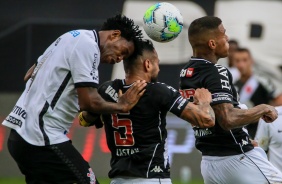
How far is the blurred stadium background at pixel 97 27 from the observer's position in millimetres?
13938

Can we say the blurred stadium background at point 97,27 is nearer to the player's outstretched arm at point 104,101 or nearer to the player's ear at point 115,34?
the player's ear at point 115,34

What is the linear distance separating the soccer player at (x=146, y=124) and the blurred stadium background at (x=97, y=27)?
6.93 meters

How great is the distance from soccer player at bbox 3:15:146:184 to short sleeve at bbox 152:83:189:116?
0.13 m

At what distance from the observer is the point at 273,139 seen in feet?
30.3

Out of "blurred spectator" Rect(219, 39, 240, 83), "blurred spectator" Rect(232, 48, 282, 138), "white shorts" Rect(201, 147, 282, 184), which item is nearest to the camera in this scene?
"white shorts" Rect(201, 147, 282, 184)

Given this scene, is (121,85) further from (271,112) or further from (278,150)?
(278,150)

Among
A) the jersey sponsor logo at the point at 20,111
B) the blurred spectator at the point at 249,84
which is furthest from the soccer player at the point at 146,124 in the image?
the blurred spectator at the point at 249,84

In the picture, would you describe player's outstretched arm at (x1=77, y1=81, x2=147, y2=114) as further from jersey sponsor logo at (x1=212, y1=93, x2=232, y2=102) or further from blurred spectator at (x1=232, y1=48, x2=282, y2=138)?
blurred spectator at (x1=232, y1=48, x2=282, y2=138)

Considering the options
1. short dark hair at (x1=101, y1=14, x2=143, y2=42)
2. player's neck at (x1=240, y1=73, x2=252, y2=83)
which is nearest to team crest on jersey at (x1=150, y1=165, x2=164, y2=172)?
short dark hair at (x1=101, y1=14, x2=143, y2=42)

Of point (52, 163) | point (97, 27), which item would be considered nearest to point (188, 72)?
point (52, 163)

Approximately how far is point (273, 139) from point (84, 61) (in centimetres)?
328

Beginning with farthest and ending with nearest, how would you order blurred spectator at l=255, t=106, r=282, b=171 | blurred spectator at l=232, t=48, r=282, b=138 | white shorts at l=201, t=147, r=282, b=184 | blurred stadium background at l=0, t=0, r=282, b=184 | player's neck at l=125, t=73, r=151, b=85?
blurred stadium background at l=0, t=0, r=282, b=184 → blurred spectator at l=232, t=48, r=282, b=138 → blurred spectator at l=255, t=106, r=282, b=171 → white shorts at l=201, t=147, r=282, b=184 → player's neck at l=125, t=73, r=151, b=85

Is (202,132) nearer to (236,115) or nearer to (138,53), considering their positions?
(236,115)

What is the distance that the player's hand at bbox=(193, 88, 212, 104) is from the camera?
6.88 meters
